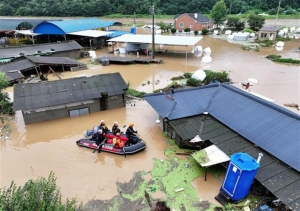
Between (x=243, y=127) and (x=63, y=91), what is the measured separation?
10508 mm

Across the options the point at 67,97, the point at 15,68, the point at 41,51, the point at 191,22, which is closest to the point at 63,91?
the point at 67,97

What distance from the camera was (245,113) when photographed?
440 inches

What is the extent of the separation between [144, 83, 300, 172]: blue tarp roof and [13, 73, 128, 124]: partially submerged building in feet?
11.5

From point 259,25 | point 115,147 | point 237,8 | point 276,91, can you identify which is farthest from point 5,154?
point 237,8

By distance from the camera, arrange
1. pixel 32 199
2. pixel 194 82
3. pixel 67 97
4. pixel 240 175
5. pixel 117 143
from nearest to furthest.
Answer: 1. pixel 32 199
2. pixel 240 175
3. pixel 117 143
4. pixel 67 97
5. pixel 194 82

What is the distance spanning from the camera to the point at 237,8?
2751 inches

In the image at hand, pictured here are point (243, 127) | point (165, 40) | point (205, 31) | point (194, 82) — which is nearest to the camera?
point (243, 127)

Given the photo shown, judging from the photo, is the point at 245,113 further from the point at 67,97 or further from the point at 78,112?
the point at 67,97

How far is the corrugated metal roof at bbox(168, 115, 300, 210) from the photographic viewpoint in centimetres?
770

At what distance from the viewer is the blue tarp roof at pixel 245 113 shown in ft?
30.2

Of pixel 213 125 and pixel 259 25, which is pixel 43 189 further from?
pixel 259 25

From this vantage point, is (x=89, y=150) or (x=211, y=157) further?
(x=89, y=150)

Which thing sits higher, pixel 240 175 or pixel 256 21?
pixel 256 21

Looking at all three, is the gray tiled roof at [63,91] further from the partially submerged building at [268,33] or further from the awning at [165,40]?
the partially submerged building at [268,33]
